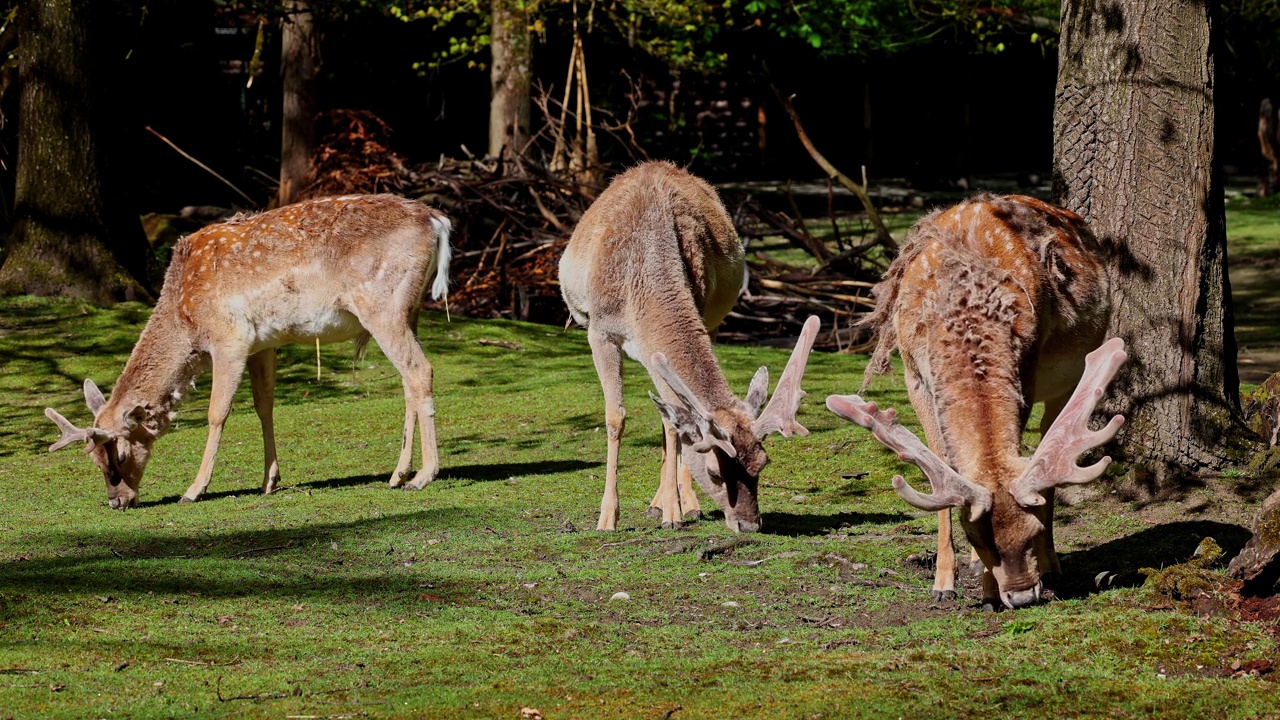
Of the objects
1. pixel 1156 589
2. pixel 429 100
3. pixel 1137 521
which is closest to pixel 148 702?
pixel 1156 589

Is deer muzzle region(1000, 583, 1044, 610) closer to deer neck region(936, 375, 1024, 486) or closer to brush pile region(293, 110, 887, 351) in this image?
deer neck region(936, 375, 1024, 486)

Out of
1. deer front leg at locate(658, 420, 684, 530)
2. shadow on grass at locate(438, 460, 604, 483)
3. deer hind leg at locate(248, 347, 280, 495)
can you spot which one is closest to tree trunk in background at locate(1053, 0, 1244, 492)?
deer front leg at locate(658, 420, 684, 530)

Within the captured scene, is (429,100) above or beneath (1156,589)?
above

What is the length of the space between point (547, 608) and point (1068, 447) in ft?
7.98

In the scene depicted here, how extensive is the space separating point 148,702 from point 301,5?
21.6m

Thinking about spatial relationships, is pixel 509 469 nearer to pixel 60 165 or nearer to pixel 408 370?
pixel 408 370

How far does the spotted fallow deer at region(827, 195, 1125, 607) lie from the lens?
18.3 feet

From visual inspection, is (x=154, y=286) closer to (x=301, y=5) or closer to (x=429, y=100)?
(x=301, y=5)

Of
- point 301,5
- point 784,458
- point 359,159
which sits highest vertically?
point 301,5

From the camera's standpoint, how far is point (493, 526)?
8.28m

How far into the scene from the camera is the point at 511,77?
74.8 feet

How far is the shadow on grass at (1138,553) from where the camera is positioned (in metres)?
6.44

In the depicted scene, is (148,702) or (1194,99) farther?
(1194,99)

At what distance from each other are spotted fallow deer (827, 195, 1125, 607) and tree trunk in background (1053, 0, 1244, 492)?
1.52 ft
